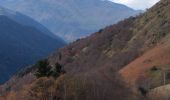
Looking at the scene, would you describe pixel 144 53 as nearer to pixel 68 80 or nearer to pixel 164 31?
pixel 164 31

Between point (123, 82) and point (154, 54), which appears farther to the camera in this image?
point (154, 54)

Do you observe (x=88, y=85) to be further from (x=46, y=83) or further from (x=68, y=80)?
(x=46, y=83)

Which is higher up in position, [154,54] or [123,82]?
[154,54]

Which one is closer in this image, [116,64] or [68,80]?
[68,80]

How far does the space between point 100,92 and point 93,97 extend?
331 cm

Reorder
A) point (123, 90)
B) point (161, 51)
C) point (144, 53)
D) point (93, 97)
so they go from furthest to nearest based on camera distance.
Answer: point (144, 53) < point (161, 51) < point (123, 90) < point (93, 97)

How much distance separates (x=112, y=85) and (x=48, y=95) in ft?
76.3

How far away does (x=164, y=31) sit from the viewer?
184875mm

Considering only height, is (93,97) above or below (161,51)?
below

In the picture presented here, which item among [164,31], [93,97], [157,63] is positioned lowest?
[93,97]

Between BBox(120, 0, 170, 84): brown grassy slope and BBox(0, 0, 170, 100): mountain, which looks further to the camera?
BBox(120, 0, 170, 84): brown grassy slope

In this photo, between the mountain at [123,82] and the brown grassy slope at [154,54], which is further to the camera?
the brown grassy slope at [154,54]

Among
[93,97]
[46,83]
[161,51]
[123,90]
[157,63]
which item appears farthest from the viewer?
[161,51]

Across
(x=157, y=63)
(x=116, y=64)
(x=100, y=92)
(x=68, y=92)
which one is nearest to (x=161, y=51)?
(x=157, y=63)
